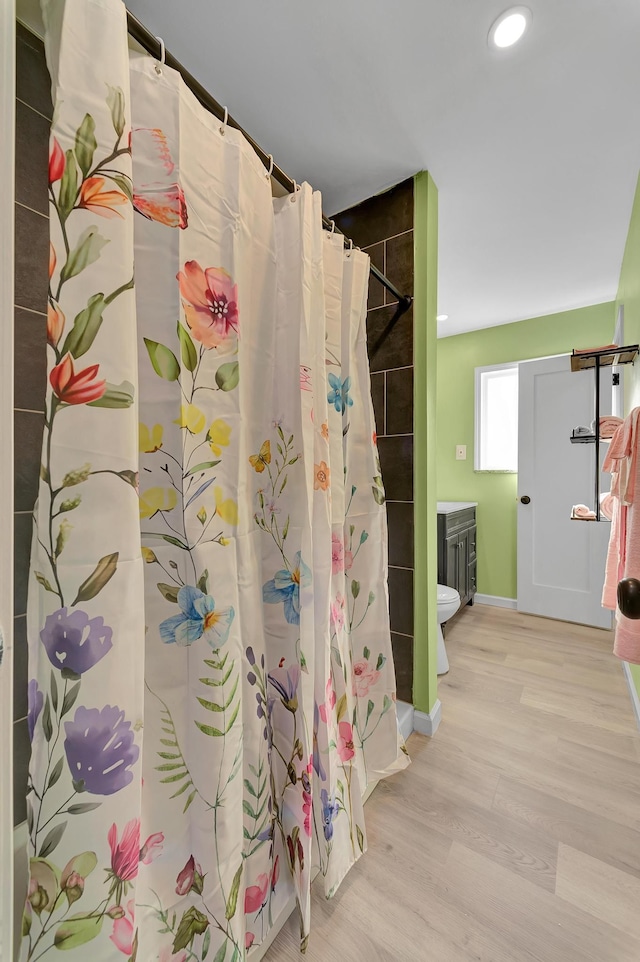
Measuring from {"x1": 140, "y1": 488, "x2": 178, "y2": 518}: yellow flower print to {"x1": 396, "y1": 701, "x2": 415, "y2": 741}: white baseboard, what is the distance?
142 centimetres

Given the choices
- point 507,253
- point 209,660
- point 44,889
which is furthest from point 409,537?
point 507,253

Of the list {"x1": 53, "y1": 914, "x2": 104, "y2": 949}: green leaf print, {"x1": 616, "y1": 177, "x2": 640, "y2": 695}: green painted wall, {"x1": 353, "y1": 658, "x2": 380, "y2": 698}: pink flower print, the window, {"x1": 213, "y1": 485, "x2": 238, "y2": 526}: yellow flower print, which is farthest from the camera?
the window

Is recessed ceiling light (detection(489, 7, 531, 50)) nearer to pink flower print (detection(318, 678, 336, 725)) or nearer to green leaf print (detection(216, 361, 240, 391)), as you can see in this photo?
green leaf print (detection(216, 361, 240, 391))

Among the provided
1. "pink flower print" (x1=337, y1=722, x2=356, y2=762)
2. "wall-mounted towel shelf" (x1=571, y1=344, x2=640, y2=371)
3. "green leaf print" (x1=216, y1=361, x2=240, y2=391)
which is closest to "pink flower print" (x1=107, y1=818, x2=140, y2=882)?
"pink flower print" (x1=337, y1=722, x2=356, y2=762)

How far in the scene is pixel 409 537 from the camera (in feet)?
5.35

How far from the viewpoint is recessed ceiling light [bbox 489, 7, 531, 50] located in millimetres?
1026

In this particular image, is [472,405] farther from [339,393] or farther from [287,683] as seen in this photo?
[287,683]

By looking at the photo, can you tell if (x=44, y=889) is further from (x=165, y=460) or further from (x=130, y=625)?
(x=165, y=460)

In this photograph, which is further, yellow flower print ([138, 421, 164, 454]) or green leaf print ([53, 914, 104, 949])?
yellow flower print ([138, 421, 164, 454])

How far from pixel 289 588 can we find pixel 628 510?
3.52 feet

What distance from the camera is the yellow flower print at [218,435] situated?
0.75 meters

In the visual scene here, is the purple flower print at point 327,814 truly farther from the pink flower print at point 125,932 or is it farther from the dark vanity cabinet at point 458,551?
the dark vanity cabinet at point 458,551

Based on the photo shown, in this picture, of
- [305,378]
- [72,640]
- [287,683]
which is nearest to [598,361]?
[305,378]

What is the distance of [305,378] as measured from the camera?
3.00 ft
